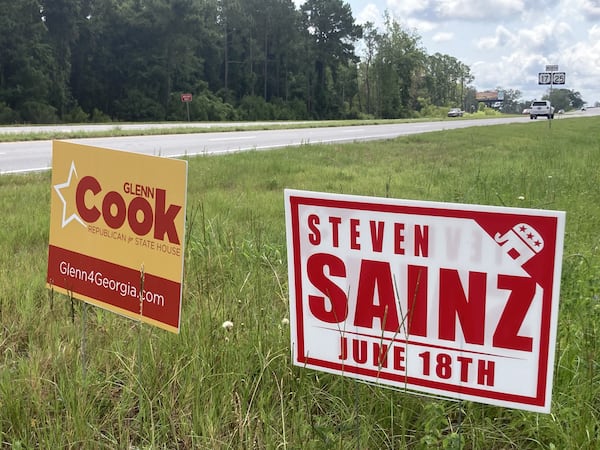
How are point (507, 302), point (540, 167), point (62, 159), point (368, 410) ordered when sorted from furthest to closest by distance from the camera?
point (540, 167), point (62, 159), point (368, 410), point (507, 302)

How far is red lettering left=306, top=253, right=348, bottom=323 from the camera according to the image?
182 cm

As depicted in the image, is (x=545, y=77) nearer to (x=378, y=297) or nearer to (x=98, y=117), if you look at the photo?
(x=378, y=297)

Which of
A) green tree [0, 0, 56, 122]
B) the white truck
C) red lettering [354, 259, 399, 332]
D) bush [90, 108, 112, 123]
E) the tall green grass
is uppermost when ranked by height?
green tree [0, 0, 56, 122]

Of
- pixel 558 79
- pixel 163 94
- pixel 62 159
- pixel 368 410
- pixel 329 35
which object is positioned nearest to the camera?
pixel 368 410

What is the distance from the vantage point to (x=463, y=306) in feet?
5.38

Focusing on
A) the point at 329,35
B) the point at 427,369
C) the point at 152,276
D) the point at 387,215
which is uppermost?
the point at 329,35

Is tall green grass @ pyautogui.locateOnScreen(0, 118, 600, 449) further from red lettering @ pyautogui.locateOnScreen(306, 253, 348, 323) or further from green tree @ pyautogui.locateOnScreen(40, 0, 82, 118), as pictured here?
green tree @ pyautogui.locateOnScreen(40, 0, 82, 118)

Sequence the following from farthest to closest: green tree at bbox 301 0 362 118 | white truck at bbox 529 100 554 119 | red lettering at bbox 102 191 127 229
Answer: green tree at bbox 301 0 362 118, white truck at bbox 529 100 554 119, red lettering at bbox 102 191 127 229

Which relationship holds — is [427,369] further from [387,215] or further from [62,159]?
[62,159]

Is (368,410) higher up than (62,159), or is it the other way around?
(62,159)

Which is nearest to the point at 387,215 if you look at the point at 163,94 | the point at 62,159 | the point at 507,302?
the point at 507,302

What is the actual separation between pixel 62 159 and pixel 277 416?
1.36 m

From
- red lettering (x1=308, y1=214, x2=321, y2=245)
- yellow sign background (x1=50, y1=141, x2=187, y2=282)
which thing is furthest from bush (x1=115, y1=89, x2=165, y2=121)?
red lettering (x1=308, y1=214, x2=321, y2=245)

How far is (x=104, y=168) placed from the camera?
7.22 ft
